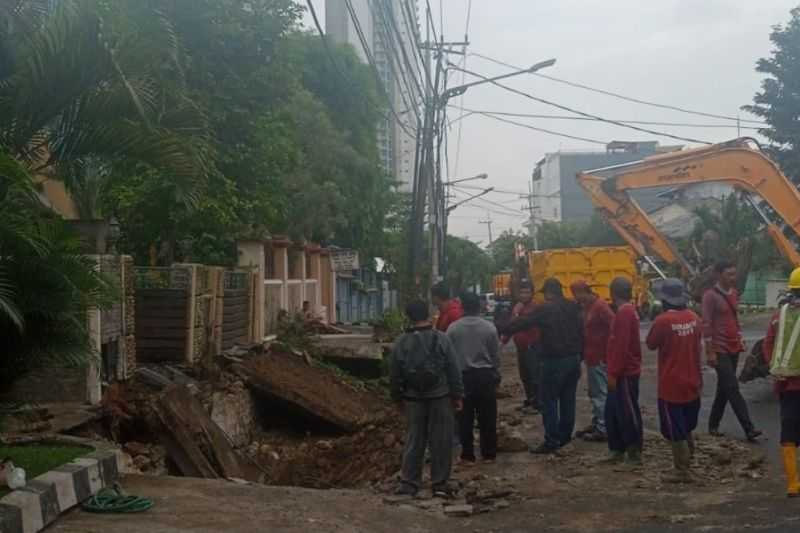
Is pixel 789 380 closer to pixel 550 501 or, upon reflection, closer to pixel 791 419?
pixel 791 419

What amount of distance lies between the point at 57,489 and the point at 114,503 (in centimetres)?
56

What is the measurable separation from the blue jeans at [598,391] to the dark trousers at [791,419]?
3381 mm

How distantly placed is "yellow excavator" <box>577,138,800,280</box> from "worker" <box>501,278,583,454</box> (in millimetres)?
7358

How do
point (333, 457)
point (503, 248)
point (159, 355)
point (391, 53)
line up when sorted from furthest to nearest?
point (503, 248), point (391, 53), point (159, 355), point (333, 457)

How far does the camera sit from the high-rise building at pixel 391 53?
67.9ft

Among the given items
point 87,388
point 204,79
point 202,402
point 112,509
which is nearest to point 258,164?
point 204,79

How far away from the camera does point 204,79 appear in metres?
20.3

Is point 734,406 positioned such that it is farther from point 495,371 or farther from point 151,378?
point 151,378

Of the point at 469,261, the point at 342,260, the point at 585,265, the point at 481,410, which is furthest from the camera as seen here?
the point at 469,261

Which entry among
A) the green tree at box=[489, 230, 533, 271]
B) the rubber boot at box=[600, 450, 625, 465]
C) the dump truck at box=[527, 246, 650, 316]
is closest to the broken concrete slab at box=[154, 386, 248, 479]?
the rubber boot at box=[600, 450, 625, 465]

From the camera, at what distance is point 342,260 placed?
30.6 m

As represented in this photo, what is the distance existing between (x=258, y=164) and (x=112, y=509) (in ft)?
49.9

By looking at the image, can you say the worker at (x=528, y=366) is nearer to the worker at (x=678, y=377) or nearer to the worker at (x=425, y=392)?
the worker at (x=678, y=377)

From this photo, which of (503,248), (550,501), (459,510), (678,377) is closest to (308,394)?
(550,501)
